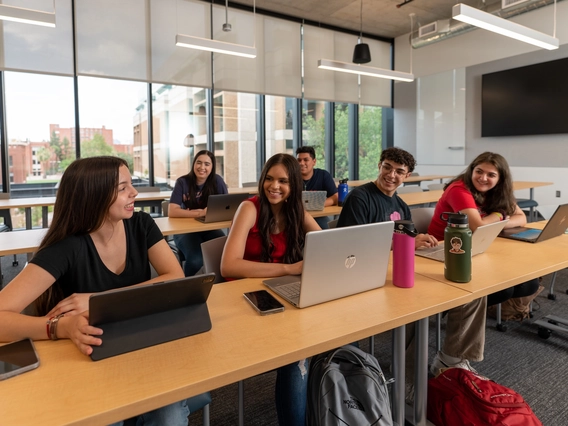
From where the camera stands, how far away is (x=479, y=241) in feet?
5.71

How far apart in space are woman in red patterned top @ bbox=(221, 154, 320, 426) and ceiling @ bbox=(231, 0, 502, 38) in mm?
5492

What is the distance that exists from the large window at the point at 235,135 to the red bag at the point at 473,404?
5.41m

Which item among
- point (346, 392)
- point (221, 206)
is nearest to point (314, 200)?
point (221, 206)

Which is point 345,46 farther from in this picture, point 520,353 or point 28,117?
point 520,353

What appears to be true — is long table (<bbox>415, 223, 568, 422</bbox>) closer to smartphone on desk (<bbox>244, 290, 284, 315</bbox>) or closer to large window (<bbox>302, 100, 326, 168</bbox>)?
smartphone on desk (<bbox>244, 290, 284, 315</bbox>)

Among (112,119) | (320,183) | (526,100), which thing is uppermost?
(526,100)

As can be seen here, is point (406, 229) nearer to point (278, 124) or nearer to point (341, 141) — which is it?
point (278, 124)

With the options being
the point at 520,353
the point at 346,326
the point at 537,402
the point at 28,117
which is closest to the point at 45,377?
the point at 346,326

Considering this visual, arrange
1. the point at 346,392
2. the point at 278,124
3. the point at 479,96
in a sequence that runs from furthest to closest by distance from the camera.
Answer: the point at 278,124 → the point at 479,96 → the point at 346,392

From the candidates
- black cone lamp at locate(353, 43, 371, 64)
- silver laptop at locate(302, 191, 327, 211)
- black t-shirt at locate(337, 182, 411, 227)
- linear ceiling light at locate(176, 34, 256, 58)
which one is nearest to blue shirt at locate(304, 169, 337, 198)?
silver laptop at locate(302, 191, 327, 211)

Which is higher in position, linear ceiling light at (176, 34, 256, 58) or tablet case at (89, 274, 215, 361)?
linear ceiling light at (176, 34, 256, 58)

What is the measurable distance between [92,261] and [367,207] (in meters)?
1.31

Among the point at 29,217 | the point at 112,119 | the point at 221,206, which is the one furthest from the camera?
the point at 112,119

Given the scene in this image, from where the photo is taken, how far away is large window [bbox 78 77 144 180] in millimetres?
5461
